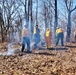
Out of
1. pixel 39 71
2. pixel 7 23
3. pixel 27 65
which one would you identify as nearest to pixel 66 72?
pixel 39 71

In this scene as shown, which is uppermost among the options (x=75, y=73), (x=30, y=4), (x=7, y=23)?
(x=30, y=4)

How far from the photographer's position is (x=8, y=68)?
380 inches

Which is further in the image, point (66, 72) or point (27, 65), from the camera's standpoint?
point (27, 65)

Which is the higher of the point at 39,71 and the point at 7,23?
the point at 7,23

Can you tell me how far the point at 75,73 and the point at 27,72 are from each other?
6.57ft

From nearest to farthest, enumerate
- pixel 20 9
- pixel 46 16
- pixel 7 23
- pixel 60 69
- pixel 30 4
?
pixel 60 69, pixel 30 4, pixel 7 23, pixel 20 9, pixel 46 16

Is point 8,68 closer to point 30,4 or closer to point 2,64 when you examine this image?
point 2,64

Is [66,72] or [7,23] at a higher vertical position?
[7,23]

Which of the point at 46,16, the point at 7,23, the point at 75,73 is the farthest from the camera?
the point at 46,16

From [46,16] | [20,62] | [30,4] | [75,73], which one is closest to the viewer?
[75,73]

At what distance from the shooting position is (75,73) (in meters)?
8.67

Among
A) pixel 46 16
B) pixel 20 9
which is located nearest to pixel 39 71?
pixel 20 9

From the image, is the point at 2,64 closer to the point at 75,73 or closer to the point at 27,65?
the point at 27,65

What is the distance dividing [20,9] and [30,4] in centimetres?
1012
